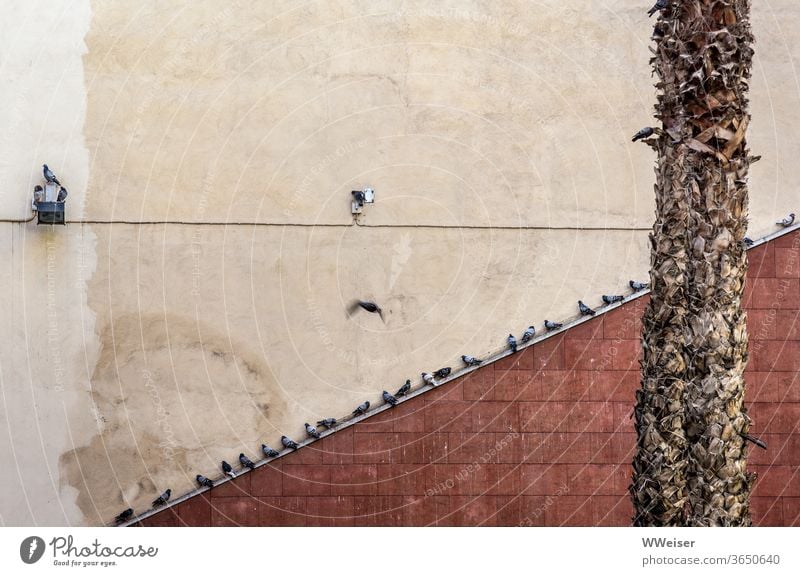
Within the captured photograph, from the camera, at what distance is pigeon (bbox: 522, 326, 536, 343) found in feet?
69.2

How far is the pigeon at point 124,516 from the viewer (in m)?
20.7

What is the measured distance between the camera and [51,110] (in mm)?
21109

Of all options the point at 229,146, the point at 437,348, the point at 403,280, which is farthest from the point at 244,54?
the point at 437,348

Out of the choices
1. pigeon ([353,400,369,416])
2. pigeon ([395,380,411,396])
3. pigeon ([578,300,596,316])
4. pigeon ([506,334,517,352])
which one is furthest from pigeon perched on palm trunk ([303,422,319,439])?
pigeon ([578,300,596,316])

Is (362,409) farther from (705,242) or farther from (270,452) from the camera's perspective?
(705,242)

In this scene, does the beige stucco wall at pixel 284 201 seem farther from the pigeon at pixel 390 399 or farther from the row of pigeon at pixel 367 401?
the pigeon at pixel 390 399

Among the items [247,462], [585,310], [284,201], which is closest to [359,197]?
[284,201]

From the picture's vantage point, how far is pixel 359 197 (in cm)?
2123

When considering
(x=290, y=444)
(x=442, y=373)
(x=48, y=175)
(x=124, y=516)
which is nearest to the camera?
(x=124, y=516)

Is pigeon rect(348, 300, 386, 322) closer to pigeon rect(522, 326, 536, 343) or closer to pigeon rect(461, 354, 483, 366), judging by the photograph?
pigeon rect(461, 354, 483, 366)

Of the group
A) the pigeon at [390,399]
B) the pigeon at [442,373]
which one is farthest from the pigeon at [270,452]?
the pigeon at [442,373]

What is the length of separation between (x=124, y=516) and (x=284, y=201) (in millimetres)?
5974

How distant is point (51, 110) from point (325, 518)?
329 inches
